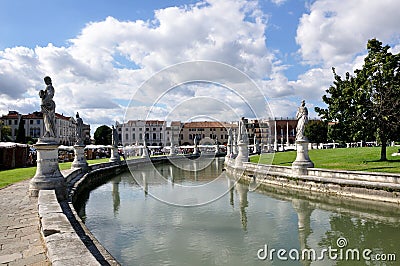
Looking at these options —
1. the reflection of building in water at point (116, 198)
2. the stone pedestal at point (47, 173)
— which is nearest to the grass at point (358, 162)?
the reflection of building in water at point (116, 198)

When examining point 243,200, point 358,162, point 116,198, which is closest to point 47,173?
point 116,198

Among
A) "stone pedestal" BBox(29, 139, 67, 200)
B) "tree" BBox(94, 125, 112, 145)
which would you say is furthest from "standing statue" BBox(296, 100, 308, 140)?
"tree" BBox(94, 125, 112, 145)

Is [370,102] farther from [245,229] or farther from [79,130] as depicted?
[79,130]

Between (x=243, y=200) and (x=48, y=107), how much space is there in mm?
9219

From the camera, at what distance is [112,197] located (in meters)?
16.4

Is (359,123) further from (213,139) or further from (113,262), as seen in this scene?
(213,139)

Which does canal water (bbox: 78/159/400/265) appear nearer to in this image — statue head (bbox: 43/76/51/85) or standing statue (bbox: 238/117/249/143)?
statue head (bbox: 43/76/51/85)

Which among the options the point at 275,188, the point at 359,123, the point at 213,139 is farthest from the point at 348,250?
the point at 213,139

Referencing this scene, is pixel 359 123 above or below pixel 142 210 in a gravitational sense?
above

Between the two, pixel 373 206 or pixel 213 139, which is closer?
pixel 373 206

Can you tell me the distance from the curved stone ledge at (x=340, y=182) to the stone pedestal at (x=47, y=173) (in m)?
11.2

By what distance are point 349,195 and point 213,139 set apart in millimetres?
97035

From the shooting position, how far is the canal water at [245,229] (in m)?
7.71

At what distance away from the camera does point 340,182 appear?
581 inches
